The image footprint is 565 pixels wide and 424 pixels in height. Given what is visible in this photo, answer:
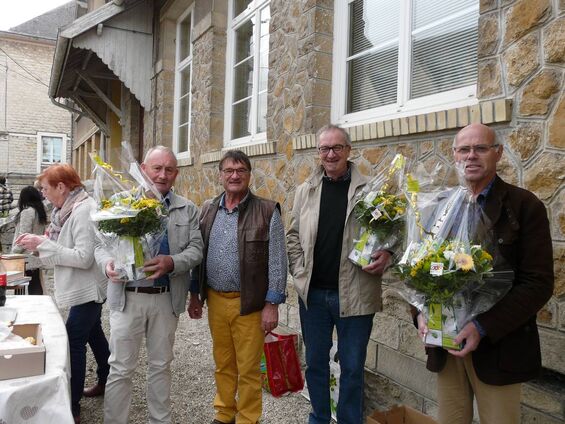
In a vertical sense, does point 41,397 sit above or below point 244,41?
below

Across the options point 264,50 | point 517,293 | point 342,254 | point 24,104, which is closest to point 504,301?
point 517,293

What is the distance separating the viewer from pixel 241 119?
6.45 meters

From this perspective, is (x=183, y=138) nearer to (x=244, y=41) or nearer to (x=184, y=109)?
(x=184, y=109)

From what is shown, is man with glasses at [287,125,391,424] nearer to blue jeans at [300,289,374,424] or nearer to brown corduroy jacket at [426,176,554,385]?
blue jeans at [300,289,374,424]

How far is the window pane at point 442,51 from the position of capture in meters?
3.12

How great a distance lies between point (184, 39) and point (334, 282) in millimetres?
7070

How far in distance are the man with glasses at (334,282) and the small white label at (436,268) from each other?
2.75ft

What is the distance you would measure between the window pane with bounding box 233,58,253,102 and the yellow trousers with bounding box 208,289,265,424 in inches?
150

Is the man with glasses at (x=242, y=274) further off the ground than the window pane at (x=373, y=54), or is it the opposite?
the window pane at (x=373, y=54)

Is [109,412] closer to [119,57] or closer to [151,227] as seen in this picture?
[151,227]

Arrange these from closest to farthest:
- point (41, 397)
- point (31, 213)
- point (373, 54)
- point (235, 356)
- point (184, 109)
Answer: point (41, 397) < point (235, 356) < point (373, 54) < point (31, 213) < point (184, 109)

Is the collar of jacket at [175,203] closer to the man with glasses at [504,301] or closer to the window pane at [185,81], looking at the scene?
the man with glasses at [504,301]

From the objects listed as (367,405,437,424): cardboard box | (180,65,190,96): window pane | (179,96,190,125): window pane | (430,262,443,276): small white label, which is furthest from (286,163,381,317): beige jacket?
(180,65,190,96): window pane

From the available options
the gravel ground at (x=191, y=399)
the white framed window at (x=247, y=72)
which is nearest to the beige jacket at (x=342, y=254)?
the gravel ground at (x=191, y=399)
